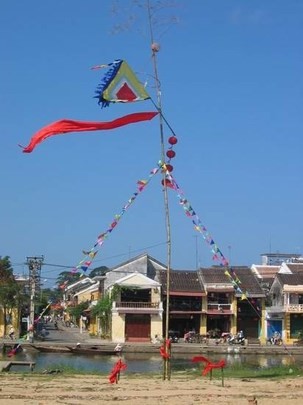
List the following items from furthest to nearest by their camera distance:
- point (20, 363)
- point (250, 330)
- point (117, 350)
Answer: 1. point (250, 330)
2. point (117, 350)
3. point (20, 363)

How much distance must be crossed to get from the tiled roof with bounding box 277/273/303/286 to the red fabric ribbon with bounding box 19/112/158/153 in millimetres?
39346

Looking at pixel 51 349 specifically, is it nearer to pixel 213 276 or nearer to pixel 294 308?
pixel 213 276

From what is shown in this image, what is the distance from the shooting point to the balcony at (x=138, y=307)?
172 ft

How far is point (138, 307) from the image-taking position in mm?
52625

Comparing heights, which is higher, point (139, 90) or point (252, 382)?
point (139, 90)

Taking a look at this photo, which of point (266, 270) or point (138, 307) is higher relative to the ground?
point (266, 270)

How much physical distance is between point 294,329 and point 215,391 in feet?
134

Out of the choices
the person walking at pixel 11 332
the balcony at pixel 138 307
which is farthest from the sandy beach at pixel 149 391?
the balcony at pixel 138 307

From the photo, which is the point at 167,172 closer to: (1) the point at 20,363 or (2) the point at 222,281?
(1) the point at 20,363

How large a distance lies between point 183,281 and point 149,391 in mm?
40116

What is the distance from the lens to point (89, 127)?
688 inches

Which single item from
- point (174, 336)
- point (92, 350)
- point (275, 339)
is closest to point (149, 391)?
point (92, 350)

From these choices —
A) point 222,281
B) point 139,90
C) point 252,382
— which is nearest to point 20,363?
point 252,382

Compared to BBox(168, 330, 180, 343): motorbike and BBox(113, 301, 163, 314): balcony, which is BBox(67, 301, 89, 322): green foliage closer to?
BBox(113, 301, 163, 314): balcony
